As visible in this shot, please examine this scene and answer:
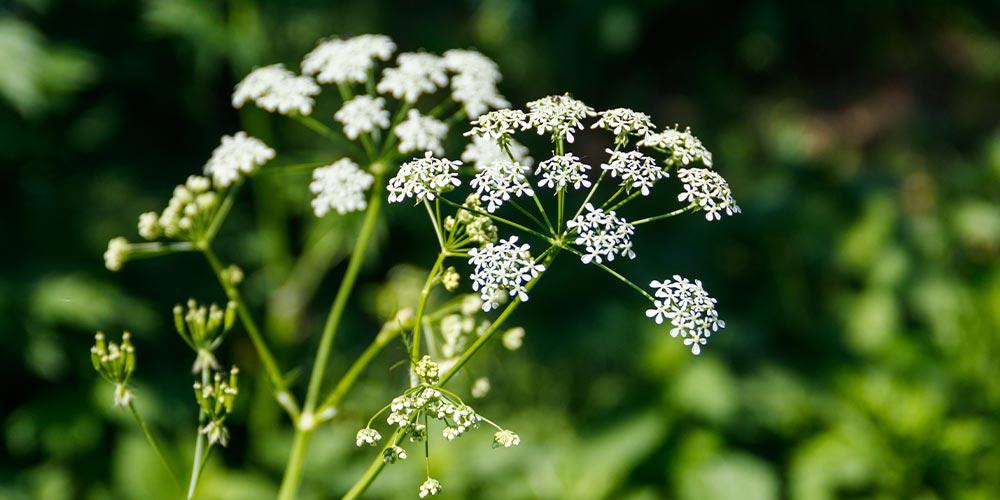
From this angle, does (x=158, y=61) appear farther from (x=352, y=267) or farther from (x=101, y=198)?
(x=352, y=267)

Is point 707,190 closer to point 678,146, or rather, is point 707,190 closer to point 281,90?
point 678,146

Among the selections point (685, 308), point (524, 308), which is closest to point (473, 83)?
point (685, 308)

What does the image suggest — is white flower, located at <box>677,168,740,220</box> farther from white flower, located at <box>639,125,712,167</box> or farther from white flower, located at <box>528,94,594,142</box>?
white flower, located at <box>528,94,594,142</box>

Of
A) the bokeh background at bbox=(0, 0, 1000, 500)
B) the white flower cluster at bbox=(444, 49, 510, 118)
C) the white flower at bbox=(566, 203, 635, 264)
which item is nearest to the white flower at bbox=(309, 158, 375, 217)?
the white flower cluster at bbox=(444, 49, 510, 118)

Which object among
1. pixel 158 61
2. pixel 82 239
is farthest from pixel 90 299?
pixel 158 61

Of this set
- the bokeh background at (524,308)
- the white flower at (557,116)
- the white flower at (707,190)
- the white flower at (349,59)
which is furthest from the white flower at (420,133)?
the bokeh background at (524,308)
